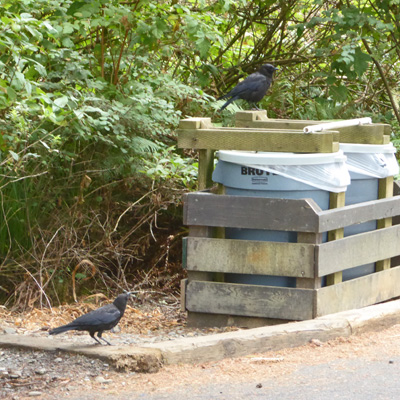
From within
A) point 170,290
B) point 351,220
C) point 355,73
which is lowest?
point 170,290

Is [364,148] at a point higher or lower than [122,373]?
higher

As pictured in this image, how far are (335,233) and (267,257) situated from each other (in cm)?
53

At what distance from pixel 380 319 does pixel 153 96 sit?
2.91 metres

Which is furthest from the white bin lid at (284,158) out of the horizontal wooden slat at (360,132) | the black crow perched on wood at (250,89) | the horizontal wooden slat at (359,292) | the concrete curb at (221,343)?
the black crow perched on wood at (250,89)

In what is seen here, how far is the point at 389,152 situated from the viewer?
5883 mm

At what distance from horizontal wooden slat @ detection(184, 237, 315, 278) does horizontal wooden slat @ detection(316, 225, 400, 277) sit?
111mm

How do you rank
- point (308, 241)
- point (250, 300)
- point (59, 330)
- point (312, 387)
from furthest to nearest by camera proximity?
point (250, 300)
point (308, 241)
point (59, 330)
point (312, 387)

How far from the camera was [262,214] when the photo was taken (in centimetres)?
511

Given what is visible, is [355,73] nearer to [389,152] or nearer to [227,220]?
[389,152]

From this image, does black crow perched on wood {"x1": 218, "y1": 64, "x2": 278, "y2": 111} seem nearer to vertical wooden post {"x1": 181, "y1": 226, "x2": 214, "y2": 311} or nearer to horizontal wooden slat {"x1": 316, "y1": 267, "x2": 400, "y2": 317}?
horizontal wooden slat {"x1": 316, "y1": 267, "x2": 400, "y2": 317}

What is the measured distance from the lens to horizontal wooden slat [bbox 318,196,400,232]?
5.09 metres

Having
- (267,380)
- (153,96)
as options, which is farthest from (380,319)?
(153,96)

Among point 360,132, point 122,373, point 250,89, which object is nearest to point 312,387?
point 122,373

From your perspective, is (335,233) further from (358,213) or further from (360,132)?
(360,132)
